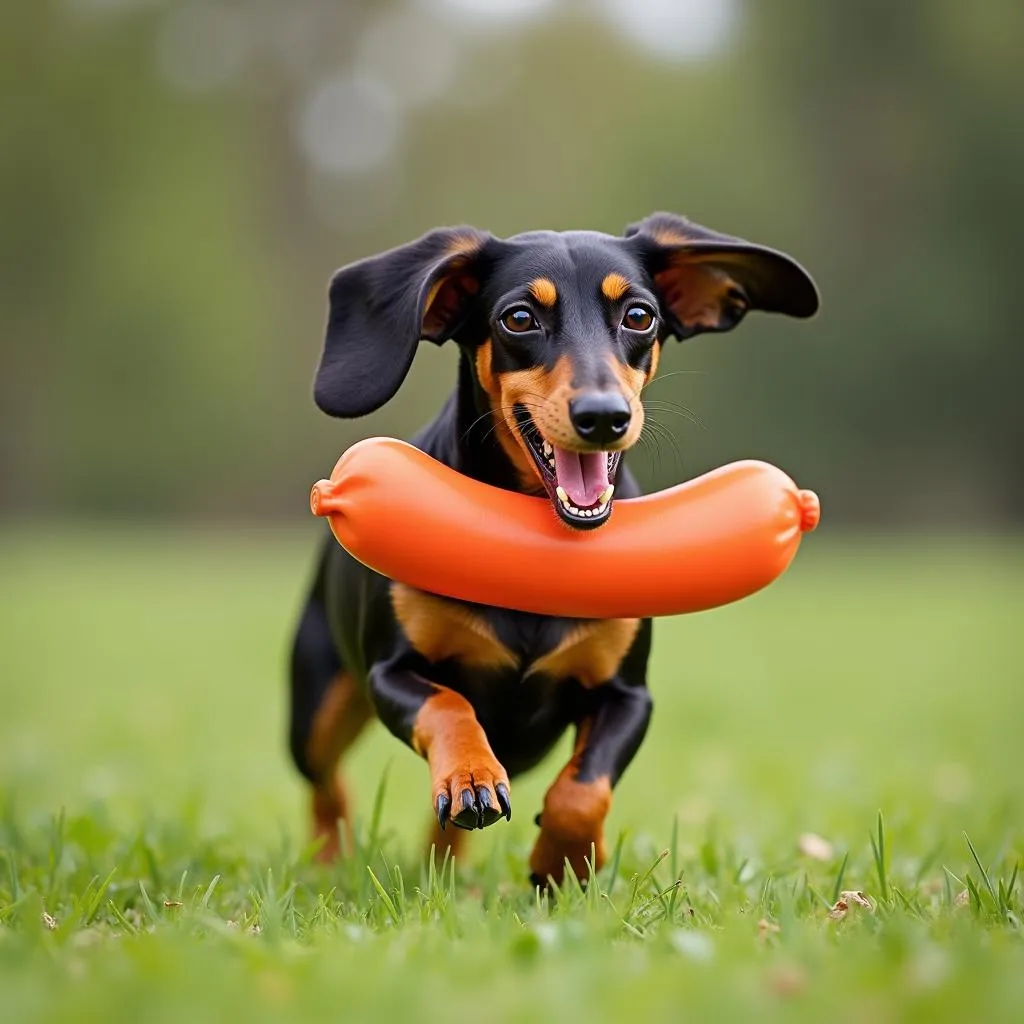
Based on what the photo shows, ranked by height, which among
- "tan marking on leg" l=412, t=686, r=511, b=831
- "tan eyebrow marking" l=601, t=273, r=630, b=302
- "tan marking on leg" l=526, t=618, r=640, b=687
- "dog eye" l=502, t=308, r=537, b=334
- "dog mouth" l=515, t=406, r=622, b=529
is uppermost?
"tan eyebrow marking" l=601, t=273, r=630, b=302

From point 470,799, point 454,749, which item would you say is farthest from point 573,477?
point 470,799

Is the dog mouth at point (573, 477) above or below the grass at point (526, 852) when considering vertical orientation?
above

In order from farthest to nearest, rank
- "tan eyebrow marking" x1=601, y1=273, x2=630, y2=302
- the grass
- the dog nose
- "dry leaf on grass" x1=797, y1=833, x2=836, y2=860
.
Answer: "dry leaf on grass" x1=797, y1=833, x2=836, y2=860 < "tan eyebrow marking" x1=601, y1=273, x2=630, y2=302 < the dog nose < the grass

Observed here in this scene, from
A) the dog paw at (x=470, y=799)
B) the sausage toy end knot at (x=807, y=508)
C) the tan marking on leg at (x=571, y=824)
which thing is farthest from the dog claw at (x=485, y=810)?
the sausage toy end knot at (x=807, y=508)

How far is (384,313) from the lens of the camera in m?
3.43

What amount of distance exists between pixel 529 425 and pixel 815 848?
1.46 metres

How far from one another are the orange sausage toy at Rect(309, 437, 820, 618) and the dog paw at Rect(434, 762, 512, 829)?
1.43 feet

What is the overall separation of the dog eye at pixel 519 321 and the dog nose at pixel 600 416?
38 cm

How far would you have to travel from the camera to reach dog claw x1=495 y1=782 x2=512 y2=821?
2.85 metres

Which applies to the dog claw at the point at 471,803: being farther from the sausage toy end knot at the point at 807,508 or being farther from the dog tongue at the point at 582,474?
the sausage toy end knot at the point at 807,508

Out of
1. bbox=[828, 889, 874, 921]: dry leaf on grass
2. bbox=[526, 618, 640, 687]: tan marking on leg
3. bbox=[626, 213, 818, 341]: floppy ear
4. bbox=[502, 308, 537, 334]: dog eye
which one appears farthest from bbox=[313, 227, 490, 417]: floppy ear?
bbox=[828, 889, 874, 921]: dry leaf on grass

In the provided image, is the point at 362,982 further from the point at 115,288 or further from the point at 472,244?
the point at 115,288

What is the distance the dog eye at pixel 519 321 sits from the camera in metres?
3.29

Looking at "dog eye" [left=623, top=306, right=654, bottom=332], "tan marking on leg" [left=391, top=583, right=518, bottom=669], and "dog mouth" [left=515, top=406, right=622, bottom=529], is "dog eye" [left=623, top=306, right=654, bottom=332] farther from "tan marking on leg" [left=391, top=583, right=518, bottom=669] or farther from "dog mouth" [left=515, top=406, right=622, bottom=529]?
"tan marking on leg" [left=391, top=583, right=518, bottom=669]
